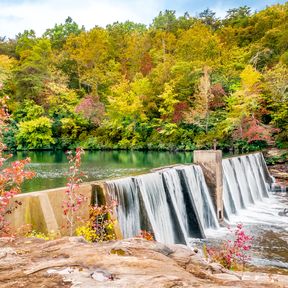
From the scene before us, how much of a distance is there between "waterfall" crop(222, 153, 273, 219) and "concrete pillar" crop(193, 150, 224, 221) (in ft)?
3.17

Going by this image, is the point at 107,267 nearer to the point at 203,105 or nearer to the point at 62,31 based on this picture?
the point at 203,105

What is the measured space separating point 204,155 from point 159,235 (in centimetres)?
556

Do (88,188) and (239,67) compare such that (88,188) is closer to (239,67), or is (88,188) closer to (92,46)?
(239,67)

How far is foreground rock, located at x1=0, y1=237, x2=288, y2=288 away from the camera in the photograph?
359cm

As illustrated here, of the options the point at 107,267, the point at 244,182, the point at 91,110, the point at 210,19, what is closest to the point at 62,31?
the point at 210,19

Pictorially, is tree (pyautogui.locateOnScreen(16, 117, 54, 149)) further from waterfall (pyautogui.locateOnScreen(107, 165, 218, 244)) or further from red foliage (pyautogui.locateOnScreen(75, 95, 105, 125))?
waterfall (pyautogui.locateOnScreen(107, 165, 218, 244))

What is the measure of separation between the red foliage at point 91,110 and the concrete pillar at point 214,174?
27.8 metres

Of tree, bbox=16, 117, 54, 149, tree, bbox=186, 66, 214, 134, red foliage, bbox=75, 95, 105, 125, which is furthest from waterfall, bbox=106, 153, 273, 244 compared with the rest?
tree, bbox=16, 117, 54, 149

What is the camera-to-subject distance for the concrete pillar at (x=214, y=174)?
17.0 m

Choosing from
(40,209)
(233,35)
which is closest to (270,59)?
(233,35)

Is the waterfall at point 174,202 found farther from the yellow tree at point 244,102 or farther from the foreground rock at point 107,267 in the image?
the yellow tree at point 244,102

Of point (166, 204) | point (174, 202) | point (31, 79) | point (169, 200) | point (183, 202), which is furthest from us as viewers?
point (31, 79)

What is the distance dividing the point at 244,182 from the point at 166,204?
8.55 m

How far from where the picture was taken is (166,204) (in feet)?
46.3
